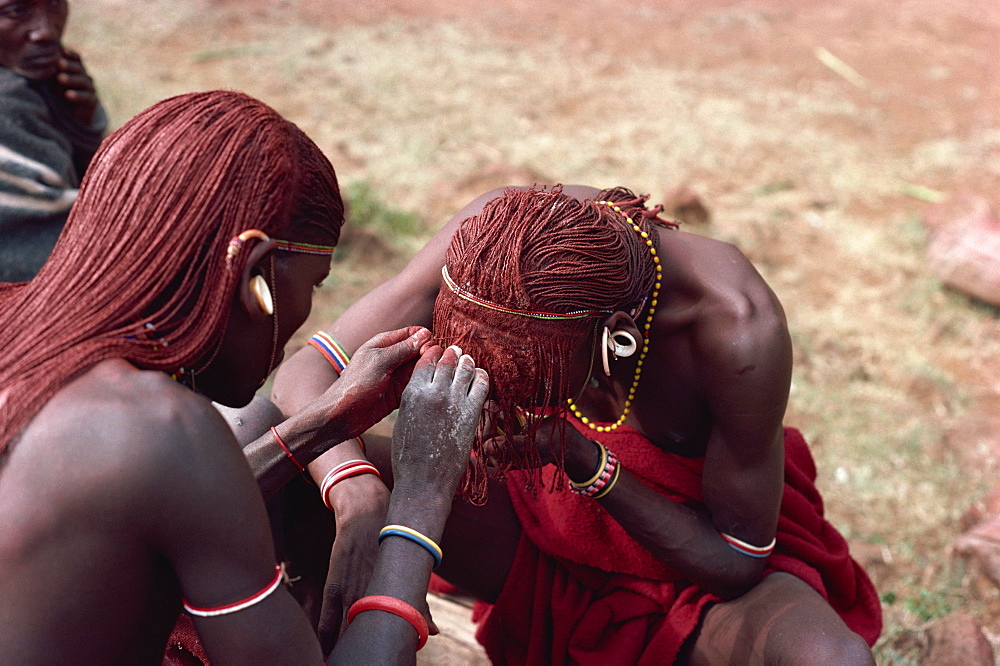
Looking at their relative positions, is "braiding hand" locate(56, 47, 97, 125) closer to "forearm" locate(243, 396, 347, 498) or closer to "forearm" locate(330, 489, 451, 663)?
"forearm" locate(243, 396, 347, 498)

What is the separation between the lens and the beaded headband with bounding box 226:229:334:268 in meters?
1.54

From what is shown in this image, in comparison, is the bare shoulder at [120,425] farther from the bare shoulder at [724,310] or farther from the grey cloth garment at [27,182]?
the grey cloth garment at [27,182]

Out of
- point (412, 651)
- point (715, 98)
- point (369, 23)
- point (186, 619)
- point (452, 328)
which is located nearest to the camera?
point (412, 651)

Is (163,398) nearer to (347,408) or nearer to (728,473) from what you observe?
(347,408)

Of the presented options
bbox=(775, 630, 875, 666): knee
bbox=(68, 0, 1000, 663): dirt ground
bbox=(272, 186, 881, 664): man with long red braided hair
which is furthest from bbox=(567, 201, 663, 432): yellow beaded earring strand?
bbox=(68, 0, 1000, 663): dirt ground

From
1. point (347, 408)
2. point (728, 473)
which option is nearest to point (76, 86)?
point (347, 408)

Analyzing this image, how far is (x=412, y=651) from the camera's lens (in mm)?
1783

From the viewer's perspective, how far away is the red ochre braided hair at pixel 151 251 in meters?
1.46

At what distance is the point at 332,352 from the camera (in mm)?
2547

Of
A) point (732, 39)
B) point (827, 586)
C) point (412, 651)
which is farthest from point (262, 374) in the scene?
point (732, 39)

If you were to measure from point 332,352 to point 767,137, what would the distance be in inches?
212

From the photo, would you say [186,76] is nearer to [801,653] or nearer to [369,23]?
[369,23]

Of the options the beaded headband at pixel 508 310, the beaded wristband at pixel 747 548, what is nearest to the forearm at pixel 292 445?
the beaded headband at pixel 508 310

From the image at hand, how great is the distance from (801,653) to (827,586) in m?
0.52
